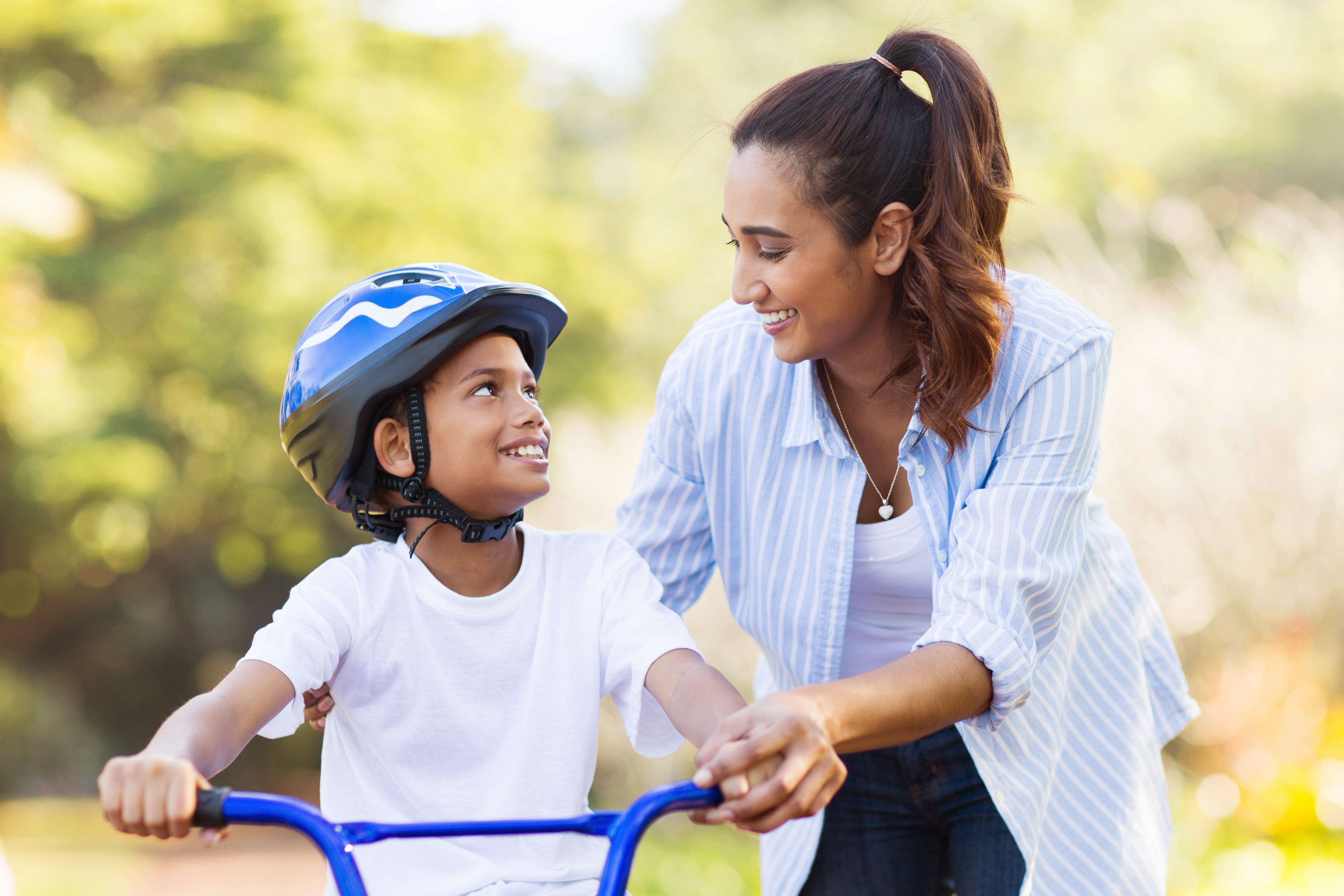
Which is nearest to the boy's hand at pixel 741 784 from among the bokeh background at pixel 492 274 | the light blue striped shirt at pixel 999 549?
the light blue striped shirt at pixel 999 549

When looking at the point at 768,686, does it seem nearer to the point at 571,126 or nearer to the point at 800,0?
the point at 571,126

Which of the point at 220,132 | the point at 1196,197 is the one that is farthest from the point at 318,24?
the point at 1196,197

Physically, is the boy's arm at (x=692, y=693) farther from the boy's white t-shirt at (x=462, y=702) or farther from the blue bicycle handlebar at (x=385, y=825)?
the blue bicycle handlebar at (x=385, y=825)

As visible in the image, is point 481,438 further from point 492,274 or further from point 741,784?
point 492,274

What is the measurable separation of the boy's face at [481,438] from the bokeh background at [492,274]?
1.59 metres

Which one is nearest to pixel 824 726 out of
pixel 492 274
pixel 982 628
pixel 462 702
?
pixel 982 628

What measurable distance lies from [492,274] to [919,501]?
8.88 m

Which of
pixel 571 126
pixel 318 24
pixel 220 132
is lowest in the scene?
pixel 220 132

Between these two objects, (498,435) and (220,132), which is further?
(220,132)

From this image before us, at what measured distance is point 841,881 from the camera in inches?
113

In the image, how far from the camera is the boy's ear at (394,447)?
8.24 ft

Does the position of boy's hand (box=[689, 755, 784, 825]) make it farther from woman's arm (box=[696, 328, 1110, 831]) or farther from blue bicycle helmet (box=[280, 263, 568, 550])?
blue bicycle helmet (box=[280, 263, 568, 550])

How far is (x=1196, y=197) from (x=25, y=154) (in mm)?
13987

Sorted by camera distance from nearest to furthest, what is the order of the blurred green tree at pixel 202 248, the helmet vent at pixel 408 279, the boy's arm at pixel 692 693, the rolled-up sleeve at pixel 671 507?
the boy's arm at pixel 692 693, the helmet vent at pixel 408 279, the rolled-up sleeve at pixel 671 507, the blurred green tree at pixel 202 248
